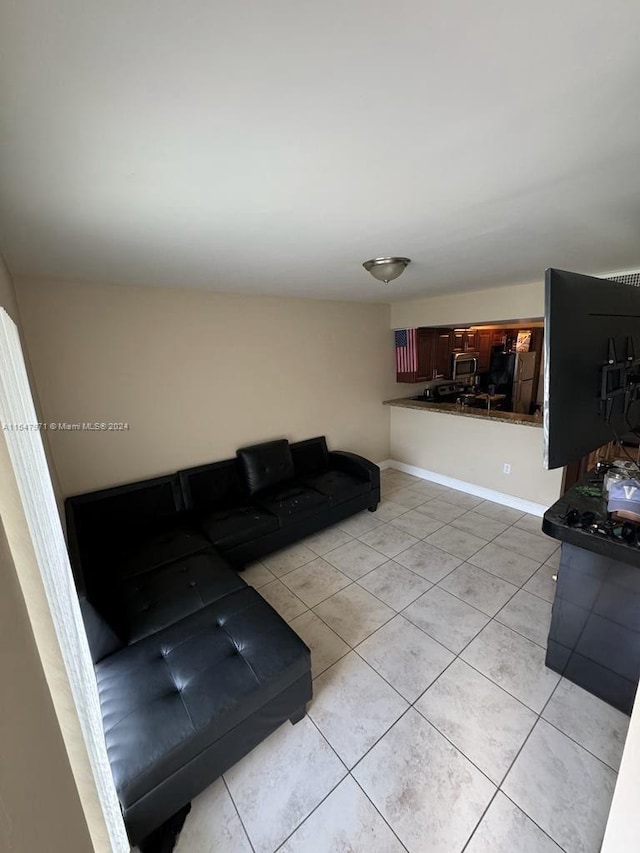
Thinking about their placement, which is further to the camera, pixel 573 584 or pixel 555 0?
pixel 573 584

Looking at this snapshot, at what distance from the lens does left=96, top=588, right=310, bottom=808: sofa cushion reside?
3.88 feet

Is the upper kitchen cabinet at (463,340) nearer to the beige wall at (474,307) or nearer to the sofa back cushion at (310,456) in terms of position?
the beige wall at (474,307)

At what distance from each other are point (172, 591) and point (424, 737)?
149 cm

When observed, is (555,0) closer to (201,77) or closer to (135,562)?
(201,77)

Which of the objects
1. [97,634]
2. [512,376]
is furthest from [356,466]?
[512,376]

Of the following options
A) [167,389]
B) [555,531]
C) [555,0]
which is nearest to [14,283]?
[167,389]

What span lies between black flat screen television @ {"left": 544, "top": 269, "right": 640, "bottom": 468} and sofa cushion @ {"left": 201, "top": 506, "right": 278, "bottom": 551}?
219cm

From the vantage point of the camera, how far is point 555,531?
5.30 ft

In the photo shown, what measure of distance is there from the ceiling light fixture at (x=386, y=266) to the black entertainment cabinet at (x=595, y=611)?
1631mm

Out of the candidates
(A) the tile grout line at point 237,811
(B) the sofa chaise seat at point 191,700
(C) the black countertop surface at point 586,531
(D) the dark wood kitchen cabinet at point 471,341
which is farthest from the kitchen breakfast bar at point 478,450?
(A) the tile grout line at point 237,811

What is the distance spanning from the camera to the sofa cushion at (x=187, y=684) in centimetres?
118

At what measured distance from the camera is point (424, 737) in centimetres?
154

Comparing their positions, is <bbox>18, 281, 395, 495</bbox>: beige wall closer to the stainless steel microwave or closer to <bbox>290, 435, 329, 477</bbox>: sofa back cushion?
<bbox>290, 435, 329, 477</bbox>: sofa back cushion

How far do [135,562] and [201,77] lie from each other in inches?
97.2
